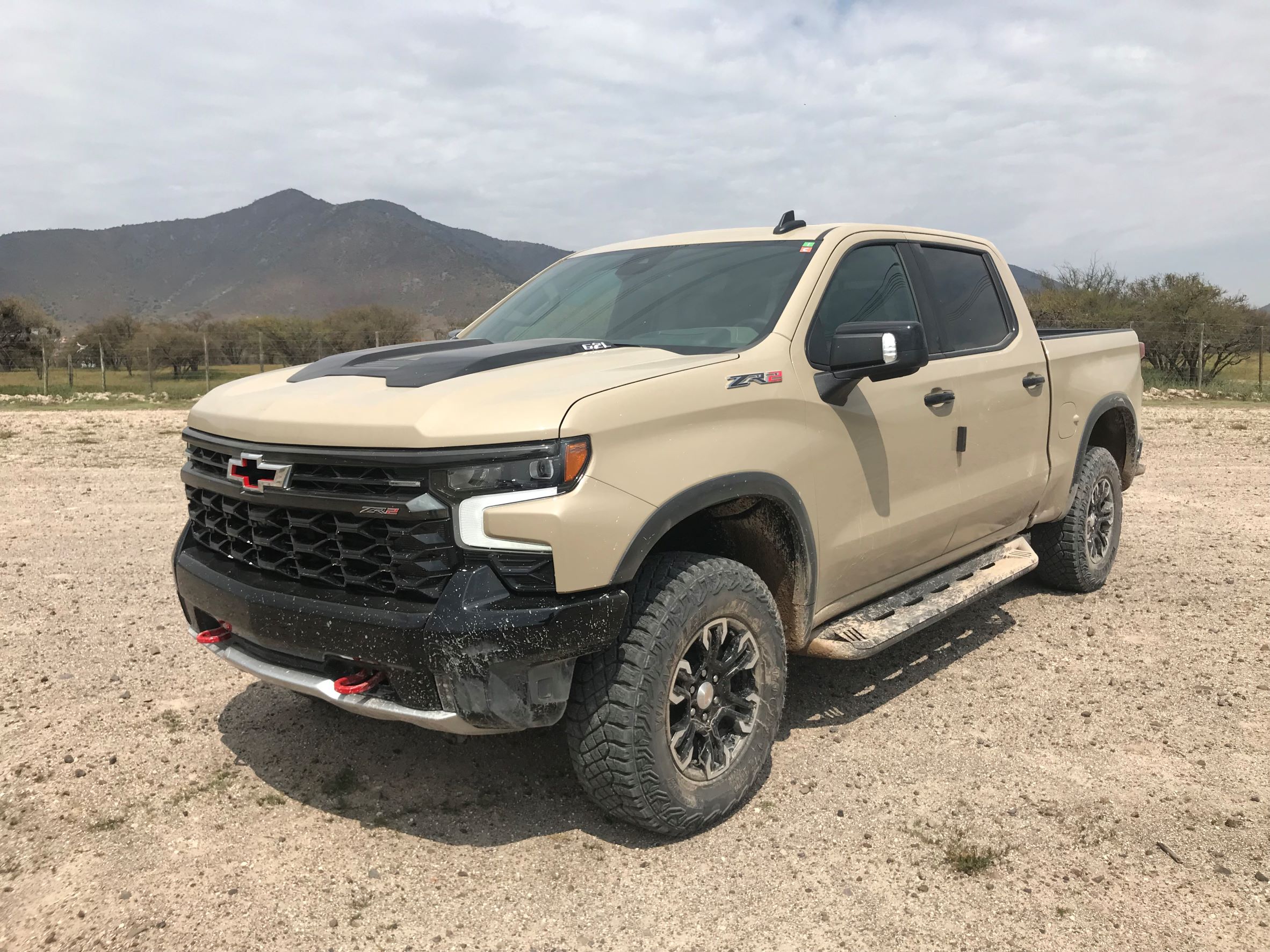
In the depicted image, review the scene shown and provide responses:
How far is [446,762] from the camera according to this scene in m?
3.80

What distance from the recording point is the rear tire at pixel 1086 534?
18.6 ft

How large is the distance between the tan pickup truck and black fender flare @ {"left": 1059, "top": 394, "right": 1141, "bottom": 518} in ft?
3.55

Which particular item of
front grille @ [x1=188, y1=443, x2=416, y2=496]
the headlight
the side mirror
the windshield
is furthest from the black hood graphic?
the side mirror

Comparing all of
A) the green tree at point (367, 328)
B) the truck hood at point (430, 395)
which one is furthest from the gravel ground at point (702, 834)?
the green tree at point (367, 328)

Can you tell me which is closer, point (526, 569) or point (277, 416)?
point (526, 569)

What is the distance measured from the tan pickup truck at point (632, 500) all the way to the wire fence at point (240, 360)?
67.4 ft

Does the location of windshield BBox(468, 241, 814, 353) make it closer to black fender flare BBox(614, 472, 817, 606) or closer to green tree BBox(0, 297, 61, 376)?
black fender flare BBox(614, 472, 817, 606)

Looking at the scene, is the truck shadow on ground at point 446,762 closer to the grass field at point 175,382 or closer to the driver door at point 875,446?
the driver door at point 875,446

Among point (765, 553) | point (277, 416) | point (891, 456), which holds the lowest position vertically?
point (765, 553)

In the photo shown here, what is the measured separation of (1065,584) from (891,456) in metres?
2.66

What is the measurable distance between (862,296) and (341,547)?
2365mm

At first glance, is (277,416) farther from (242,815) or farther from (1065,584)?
(1065,584)

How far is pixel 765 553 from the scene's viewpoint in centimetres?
355

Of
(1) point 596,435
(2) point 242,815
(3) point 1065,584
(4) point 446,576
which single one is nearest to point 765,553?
(1) point 596,435
